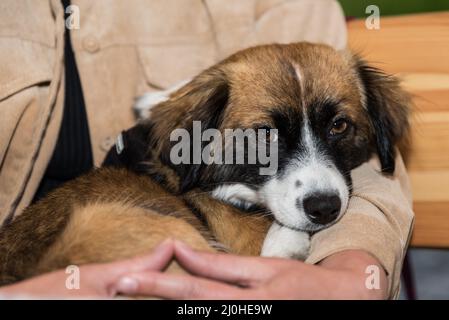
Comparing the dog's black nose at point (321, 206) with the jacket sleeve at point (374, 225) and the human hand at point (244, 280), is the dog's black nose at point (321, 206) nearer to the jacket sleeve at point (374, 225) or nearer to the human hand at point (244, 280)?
the jacket sleeve at point (374, 225)

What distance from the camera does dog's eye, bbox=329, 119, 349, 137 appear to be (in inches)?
72.8

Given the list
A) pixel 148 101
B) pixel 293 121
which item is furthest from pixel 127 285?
pixel 148 101

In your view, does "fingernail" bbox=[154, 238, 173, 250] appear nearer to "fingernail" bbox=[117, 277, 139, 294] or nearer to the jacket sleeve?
"fingernail" bbox=[117, 277, 139, 294]

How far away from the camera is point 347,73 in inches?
76.6

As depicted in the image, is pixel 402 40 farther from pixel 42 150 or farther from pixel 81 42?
pixel 42 150

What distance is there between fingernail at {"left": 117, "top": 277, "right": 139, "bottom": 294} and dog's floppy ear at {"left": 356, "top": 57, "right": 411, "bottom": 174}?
3.09ft

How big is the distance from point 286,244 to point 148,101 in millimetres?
693

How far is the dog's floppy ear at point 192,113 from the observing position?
6.09ft

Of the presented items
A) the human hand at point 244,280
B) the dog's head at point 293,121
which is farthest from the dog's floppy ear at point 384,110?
the human hand at point 244,280

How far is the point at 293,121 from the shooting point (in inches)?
69.6

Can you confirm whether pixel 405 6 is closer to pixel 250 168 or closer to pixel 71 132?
pixel 250 168

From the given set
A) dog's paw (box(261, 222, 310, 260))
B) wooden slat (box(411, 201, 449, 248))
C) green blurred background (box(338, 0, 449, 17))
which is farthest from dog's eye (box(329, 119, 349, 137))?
green blurred background (box(338, 0, 449, 17))

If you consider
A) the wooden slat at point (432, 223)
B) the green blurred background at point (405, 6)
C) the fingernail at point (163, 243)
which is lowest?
the wooden slat at point (432, 223)

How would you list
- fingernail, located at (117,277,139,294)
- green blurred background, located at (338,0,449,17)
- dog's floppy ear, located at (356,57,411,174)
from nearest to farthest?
fingernail, located at (117,277,139,294)
dog's floppy ear, located at (356,57,411,174)
green blurred background, located at (338,0,449,17)
